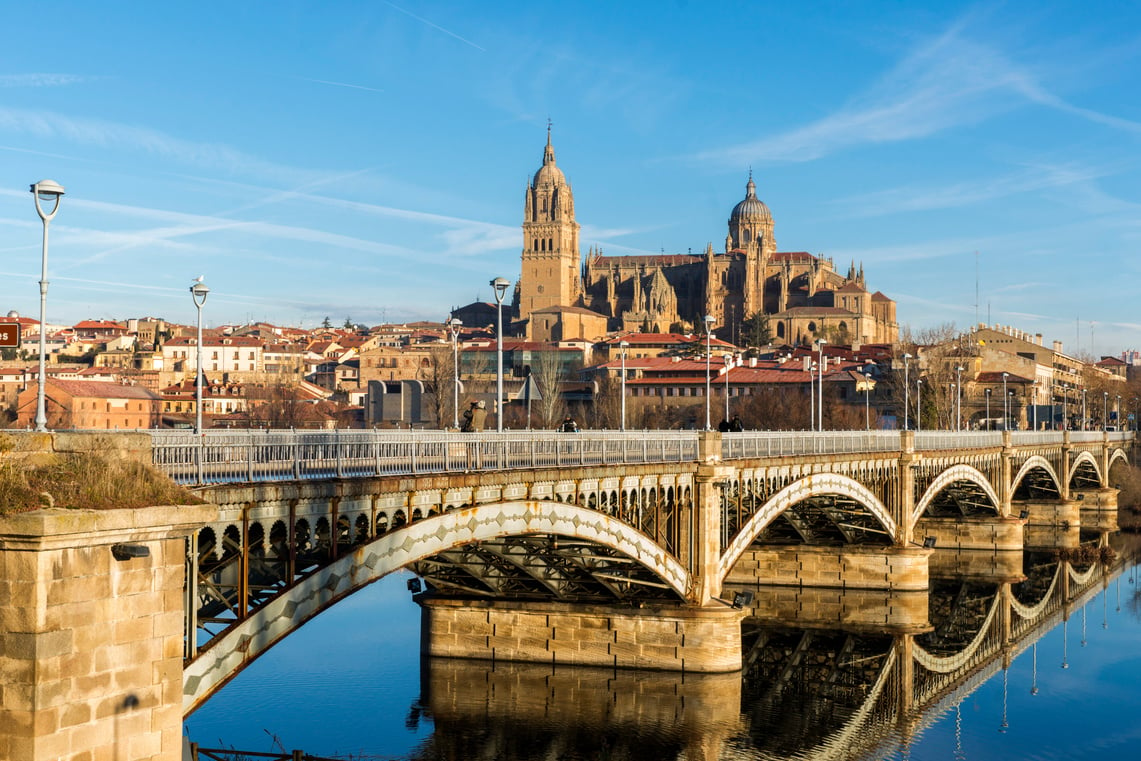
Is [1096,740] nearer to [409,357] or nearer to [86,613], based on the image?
[86,613]

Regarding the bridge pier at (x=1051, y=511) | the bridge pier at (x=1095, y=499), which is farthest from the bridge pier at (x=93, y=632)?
the bridge pier at (x=1095, y=499)

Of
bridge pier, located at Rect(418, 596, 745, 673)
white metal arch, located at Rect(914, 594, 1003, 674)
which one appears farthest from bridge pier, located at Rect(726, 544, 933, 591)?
bridge pier, located at Rect(418, 596, 745, 673)

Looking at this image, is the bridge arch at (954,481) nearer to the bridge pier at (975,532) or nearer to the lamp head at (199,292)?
the bridge pier at (975,532)

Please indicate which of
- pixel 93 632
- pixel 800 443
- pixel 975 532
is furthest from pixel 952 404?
pixel 93 632

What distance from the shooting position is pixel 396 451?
1869 cm

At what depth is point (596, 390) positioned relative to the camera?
108m

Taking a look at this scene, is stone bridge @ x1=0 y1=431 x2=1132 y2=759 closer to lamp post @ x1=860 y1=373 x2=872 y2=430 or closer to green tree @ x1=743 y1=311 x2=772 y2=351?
lamp post @ x1=860 y1=373 x2=872 y2=430

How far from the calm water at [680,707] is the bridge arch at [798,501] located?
307cm

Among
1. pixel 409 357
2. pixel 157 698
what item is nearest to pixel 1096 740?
pixel 157 698

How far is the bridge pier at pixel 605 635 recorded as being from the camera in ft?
97.7

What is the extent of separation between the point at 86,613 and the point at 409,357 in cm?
15636

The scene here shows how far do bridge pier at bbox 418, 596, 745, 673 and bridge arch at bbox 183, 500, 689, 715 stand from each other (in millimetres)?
2840

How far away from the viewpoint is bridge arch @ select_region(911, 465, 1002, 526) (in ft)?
158

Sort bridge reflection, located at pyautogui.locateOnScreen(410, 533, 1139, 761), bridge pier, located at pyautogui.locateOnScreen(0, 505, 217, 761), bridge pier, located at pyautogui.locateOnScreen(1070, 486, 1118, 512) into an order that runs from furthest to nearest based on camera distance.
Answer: bridge pier, located at pyautogui.locateOnScreen(1070, 486, 1118, 512) → bridge reflection, located at pyautogui.locateOnScreen(410, 533, 1139, 761) → bridge pier, located at pyautogui.locateOnScreen(0, 505, 217, 761)
